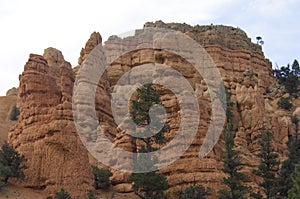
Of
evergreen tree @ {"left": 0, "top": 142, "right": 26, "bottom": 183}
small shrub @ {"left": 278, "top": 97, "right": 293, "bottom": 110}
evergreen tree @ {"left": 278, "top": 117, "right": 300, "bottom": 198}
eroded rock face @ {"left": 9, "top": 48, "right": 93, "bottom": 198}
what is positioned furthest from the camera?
small shrub @ {"left": 278, "top": 97, "right": 293, "bottom": 110}

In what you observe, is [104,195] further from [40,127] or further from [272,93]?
[272,93]

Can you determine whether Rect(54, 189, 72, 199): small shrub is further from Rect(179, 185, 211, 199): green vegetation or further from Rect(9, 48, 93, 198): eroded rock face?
Rect(179, 185, 211, 199): green vegetation

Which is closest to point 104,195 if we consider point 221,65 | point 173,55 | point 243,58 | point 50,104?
point 50,104

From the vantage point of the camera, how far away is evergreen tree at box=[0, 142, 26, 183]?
143 ft

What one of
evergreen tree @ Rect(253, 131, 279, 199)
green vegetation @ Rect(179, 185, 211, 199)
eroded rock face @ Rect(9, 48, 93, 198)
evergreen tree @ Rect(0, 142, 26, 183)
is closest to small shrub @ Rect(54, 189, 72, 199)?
eroded rock face @ Rect(9, 48, 93, 198)

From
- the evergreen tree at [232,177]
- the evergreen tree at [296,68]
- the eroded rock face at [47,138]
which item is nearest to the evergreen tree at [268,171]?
the evergreen tree at [232,177]

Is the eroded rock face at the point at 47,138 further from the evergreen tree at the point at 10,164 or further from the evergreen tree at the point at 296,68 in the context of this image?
the evergreen tree at the point at 296,68

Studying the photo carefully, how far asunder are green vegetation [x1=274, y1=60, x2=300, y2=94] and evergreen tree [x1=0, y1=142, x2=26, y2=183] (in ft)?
184

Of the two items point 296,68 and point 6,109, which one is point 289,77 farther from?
point 6,109

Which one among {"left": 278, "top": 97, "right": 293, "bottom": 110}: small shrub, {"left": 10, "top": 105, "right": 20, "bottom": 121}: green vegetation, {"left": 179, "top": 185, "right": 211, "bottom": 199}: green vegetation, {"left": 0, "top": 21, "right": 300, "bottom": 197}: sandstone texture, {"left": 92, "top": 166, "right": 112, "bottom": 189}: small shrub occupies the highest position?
{"left": 278, "top": 97, "right": 293, "bottom": 110}: small shrub

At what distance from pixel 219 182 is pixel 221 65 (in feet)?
156

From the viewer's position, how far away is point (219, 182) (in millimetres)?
47500

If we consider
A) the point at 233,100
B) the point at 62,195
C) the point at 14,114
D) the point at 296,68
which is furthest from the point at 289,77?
the point at 62,195

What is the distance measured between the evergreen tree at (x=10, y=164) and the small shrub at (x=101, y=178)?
637 centimetres
